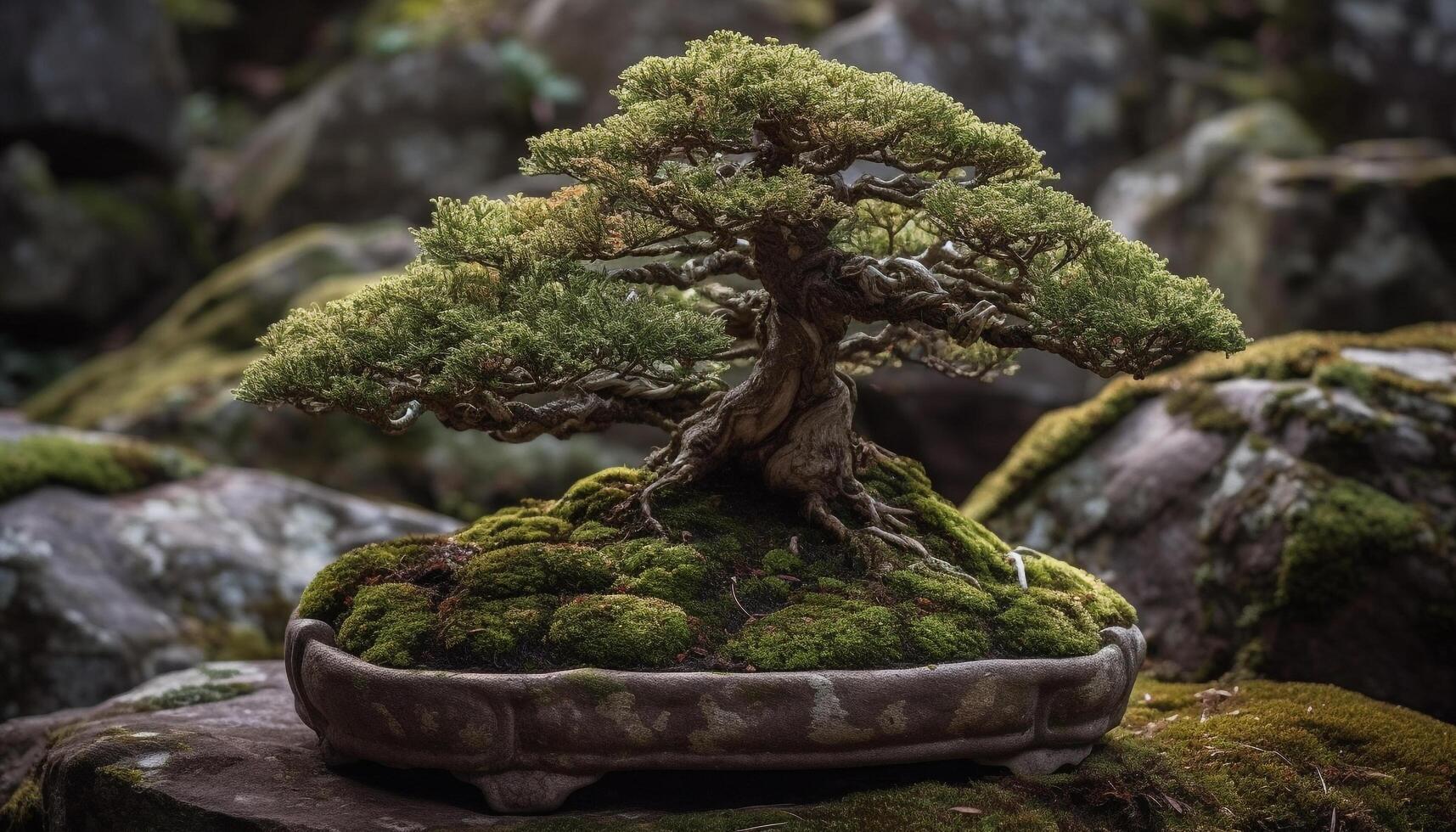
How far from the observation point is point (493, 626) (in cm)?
329

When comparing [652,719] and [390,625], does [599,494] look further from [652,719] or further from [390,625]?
[652,719]

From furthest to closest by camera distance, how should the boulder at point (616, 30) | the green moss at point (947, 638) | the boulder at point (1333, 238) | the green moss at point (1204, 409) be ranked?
1. the boulder at point (616, 30)
2. the boulder at point (1333, 238)
3. the green moss at point (1204, 409)
4. the green moss at point (947, 638)

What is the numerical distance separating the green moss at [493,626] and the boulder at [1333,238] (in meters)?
6.69

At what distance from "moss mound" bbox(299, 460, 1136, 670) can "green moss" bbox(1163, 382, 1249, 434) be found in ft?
4.97

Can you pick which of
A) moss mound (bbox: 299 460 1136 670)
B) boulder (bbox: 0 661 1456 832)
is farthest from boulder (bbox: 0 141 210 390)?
moss mound (bbox: 299 460 1136 670)

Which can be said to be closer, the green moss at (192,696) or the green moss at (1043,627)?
the green moss at (1043,627)

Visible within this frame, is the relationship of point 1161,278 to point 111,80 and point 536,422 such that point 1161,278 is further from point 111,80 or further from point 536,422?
point 111,80

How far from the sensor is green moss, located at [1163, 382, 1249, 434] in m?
5.19

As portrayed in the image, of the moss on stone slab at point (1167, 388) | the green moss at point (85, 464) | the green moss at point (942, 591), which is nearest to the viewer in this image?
the green moss at point (942, 591)

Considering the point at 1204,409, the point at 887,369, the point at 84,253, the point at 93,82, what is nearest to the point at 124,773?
the point at 1204,409

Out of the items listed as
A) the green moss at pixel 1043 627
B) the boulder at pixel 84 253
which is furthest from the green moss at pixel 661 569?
the boulder at pixel 84 253

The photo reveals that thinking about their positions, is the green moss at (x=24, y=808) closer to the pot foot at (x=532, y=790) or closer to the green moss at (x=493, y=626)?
the green moss at (x=493, y=626)

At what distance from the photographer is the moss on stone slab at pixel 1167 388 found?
533 cm

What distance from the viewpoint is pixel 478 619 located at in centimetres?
332
